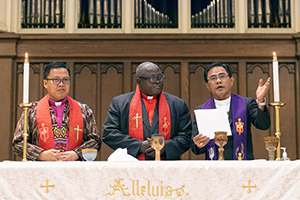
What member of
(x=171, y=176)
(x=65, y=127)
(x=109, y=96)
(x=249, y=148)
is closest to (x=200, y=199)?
(x=171, y=176)

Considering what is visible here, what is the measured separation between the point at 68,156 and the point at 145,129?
83 centimetres

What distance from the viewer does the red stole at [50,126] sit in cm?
462

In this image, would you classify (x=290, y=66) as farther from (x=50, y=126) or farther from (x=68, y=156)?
(x=68, y=156)

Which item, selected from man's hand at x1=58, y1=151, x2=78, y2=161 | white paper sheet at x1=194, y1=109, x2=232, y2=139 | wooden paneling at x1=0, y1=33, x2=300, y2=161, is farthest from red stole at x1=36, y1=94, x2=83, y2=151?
wooden paneling at x1=0, y1=33, x2=300, y2=161

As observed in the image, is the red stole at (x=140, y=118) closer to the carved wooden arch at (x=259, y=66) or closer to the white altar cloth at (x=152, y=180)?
the white altar cloth at (x=152, y=180)

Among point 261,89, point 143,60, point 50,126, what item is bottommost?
point 50,126

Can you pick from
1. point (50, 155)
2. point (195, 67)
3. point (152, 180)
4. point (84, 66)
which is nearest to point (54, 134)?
point (50, 155)

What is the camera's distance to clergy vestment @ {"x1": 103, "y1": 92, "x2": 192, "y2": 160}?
439 centimetres

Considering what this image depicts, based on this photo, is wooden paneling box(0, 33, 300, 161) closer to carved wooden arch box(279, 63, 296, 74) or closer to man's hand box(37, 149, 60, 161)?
carved wooden arch box(279, 63, 296, 74)

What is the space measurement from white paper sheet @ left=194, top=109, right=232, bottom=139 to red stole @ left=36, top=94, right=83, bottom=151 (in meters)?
1.30

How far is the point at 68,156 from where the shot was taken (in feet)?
14.1

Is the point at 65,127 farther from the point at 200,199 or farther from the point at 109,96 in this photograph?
the point at 109,96

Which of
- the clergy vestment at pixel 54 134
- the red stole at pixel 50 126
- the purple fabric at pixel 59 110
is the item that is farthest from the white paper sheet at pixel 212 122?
the purple fabric at pixel 59 110

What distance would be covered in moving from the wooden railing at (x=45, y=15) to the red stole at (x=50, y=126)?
295 cm
